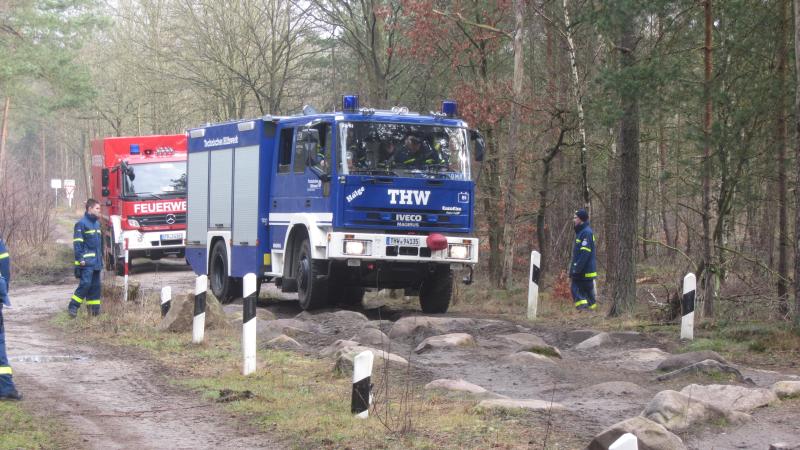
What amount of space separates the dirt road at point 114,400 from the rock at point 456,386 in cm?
193

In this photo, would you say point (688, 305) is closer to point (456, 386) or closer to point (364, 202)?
point (456, 386)

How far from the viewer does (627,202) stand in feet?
52.3

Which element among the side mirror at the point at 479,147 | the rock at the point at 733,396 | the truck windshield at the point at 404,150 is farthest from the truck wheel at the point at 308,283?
the rock at the point at 733,396

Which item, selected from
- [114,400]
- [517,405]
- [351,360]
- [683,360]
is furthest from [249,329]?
[683,360]

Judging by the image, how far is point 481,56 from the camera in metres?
23.5

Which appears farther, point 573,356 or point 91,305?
point 91,305

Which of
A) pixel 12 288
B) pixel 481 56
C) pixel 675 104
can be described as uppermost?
pixel 481 56

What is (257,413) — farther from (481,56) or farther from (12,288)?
(12,288)

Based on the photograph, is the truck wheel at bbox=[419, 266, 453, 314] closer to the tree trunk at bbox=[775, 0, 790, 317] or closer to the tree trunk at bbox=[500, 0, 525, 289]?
the tree trunk at bbox=[500, 0, 525, 289]

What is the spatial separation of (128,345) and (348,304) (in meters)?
6.47

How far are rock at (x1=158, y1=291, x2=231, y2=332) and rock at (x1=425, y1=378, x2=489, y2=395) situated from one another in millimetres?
5670

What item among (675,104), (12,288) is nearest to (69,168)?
(12,288)

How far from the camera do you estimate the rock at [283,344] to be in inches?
504

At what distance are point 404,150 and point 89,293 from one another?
220 inches
